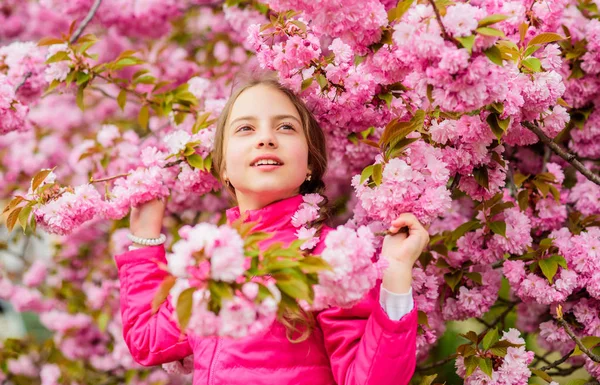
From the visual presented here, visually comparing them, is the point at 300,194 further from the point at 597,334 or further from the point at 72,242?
the point at 72,242

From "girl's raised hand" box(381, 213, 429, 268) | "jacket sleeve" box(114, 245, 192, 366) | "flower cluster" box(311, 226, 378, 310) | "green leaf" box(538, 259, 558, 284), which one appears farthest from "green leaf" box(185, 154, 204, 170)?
"green leaf" box(538, 259, 558, 284)

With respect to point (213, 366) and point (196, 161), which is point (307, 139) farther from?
point (213, 366)

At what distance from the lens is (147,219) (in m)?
2.26

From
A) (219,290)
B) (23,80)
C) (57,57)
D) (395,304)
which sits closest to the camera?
(219,290)

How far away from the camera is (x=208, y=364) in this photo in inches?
72.2

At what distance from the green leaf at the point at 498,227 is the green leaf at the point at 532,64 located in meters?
0.58

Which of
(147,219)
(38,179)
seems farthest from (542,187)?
(38,179)

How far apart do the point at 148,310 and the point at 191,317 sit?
1029mm

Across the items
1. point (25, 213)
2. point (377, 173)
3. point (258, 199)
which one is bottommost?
point (25, 213)

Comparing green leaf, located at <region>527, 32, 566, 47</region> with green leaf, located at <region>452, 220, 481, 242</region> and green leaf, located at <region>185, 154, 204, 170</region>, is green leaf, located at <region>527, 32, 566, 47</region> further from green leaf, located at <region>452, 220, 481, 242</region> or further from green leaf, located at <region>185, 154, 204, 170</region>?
green leaf, located at <region>185, 154, 204, 170</region>

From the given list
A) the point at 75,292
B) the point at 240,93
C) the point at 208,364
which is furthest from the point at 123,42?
the point at 208,364

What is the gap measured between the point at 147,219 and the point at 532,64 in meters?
1.40

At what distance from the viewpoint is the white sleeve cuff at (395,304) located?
1499 millimetres

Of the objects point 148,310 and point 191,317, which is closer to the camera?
point 191,317
